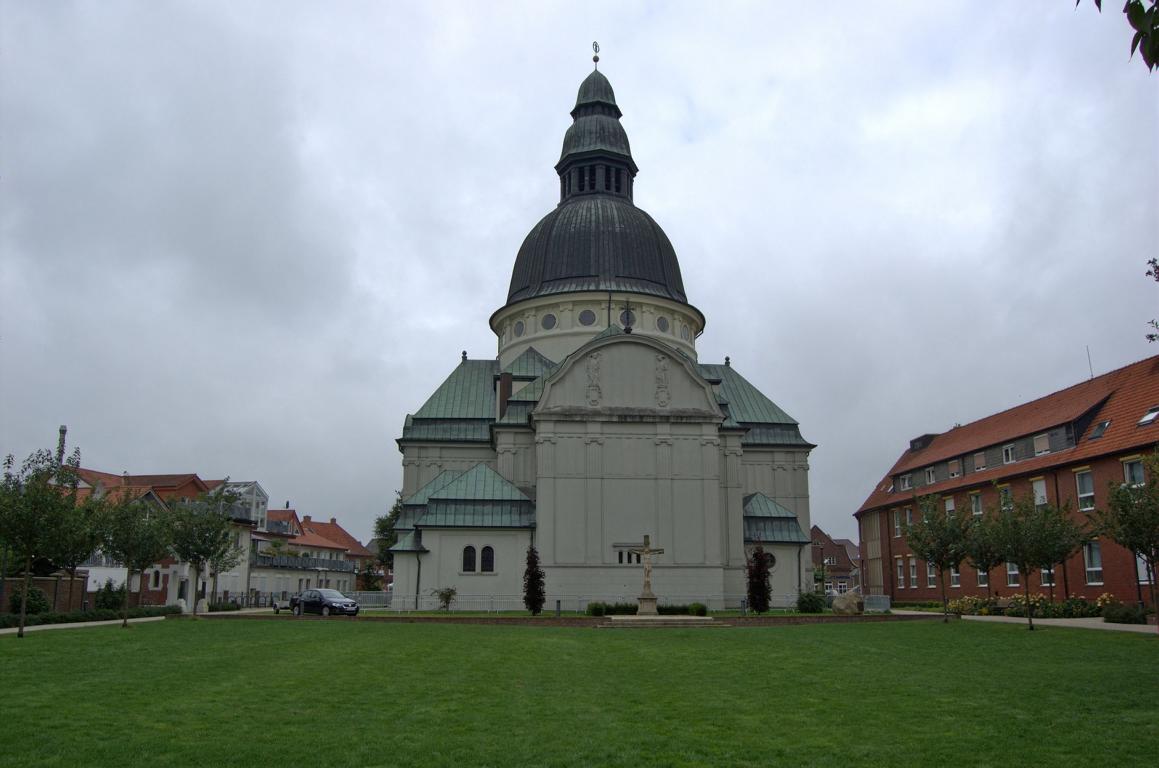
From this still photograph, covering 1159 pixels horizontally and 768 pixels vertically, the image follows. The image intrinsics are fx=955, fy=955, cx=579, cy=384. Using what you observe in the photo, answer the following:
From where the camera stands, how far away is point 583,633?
30.8m

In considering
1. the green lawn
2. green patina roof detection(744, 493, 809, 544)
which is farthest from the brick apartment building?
the green lawn

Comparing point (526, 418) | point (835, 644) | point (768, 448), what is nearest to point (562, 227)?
point (526, 418)

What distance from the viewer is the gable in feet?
162

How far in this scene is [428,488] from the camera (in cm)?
5362

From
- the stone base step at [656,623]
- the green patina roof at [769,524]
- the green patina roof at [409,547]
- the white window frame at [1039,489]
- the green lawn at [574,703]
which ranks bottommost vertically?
the green lawn at [574,703]

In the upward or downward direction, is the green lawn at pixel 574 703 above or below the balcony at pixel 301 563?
below

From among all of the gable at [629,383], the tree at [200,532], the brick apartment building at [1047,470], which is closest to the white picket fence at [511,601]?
the gable at [629,383]

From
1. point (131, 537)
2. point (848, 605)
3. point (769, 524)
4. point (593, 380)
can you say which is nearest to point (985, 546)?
point (848, 605)

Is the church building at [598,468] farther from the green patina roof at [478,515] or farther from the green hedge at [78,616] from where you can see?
the green hedge at [78,616]

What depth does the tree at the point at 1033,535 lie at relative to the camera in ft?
110

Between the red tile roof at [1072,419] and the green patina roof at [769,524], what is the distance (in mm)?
9995

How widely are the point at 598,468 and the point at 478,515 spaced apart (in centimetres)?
657

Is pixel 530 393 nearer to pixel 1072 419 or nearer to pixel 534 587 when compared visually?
pixel 534 587

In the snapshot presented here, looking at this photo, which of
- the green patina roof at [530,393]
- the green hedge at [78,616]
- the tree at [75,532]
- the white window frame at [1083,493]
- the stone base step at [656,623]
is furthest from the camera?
the green patina roof at [530,393]
